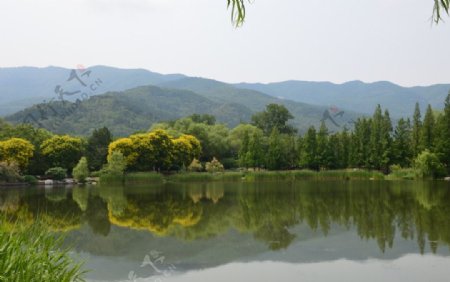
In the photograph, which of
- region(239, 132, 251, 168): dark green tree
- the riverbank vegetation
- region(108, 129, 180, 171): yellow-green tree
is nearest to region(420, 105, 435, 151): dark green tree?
the riverbank vegetation

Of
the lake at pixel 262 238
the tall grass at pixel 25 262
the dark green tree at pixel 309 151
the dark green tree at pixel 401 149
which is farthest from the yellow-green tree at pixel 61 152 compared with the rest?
the tall grass at pixel 25 262

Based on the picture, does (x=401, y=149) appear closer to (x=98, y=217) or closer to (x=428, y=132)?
(x=428, y=132)

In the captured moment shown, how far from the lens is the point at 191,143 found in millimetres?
48719

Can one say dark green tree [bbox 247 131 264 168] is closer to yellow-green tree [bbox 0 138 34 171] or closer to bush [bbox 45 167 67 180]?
bush [bbox 45 167 67 180]

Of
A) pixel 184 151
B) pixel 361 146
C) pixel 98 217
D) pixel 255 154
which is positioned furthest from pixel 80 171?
pixel 361 146

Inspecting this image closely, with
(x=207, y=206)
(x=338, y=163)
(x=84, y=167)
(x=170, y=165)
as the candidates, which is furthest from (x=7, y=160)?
(x=338, y=163)

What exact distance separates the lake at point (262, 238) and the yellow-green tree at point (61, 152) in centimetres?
2116

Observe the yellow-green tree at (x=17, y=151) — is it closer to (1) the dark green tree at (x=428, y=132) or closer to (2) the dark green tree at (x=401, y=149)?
(2) the dark green tree at (x=401, y=149)

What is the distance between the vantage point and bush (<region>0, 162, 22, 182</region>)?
34.6m

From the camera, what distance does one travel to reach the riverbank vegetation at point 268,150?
38.6 meters

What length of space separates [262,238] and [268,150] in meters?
34.8

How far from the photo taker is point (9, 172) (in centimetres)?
3512

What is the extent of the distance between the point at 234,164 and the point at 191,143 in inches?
256

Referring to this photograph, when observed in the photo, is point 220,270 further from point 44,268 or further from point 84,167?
point 84,167
